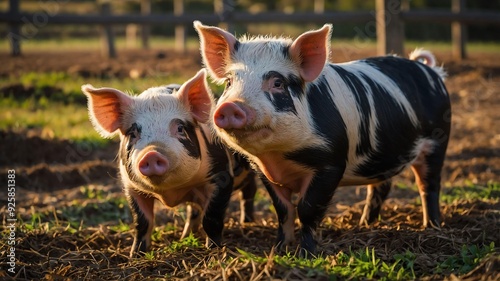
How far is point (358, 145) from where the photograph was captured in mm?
4832

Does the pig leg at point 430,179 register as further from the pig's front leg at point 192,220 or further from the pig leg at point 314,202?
the pig's front leg at point 192,220

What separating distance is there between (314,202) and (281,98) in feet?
2.26

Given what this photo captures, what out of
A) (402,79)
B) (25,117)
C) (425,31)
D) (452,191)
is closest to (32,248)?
(402,79)

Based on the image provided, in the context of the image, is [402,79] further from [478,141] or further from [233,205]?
[478,141]

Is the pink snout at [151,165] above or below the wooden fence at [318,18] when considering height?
below

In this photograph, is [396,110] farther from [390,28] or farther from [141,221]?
[390,28]

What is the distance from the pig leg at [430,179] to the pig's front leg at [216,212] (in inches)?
55.6

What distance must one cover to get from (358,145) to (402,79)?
0.77 m

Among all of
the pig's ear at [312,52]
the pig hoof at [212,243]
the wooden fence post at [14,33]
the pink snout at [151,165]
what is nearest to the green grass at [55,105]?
the wooden fence post at [14,33]

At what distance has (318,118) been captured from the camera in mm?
4465

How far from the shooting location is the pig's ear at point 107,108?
4887mm

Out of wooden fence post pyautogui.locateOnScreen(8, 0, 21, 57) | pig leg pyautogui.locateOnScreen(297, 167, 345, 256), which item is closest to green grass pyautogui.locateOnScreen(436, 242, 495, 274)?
pig leg pyautogui.locateOnScreen(297, 167, 345, 256)

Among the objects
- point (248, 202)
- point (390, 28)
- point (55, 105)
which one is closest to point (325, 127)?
point (248, 202)

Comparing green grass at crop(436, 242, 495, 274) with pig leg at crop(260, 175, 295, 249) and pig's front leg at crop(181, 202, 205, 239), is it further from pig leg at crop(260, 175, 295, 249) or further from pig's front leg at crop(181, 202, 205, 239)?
pig's front leg at crop(181, 202, 205, 239)
